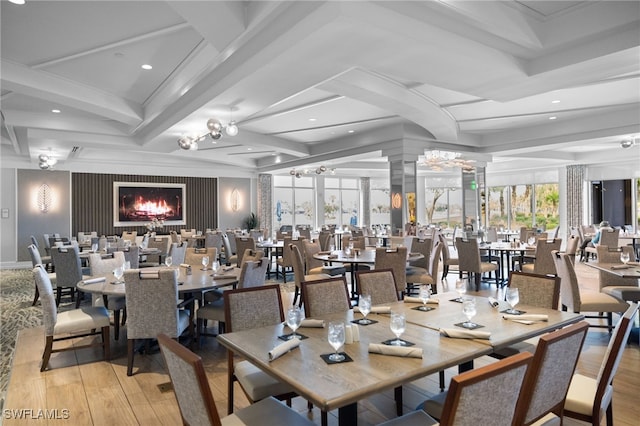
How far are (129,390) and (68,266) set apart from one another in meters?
3.29

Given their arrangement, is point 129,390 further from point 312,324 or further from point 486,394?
point 486,394

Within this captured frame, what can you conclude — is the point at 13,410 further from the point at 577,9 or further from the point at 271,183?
the point at 271,183

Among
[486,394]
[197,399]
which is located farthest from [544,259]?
[197,399]

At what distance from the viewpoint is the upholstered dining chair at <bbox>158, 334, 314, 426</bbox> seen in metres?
1.51

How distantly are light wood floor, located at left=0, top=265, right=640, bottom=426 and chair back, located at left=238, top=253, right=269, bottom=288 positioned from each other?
0.77m

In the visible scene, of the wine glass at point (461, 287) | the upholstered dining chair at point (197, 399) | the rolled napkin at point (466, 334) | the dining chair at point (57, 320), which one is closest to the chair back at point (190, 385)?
the upholstered dining chair at point (197, 399)

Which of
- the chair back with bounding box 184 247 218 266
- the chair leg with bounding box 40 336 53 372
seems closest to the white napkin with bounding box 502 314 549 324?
the chair leg with bounding box 40 336 53 372

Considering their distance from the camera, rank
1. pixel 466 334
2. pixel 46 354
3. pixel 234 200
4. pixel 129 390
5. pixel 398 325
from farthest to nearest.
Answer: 1. pixel 234 200
2. pixel 46 354
3. pixel 129 390
4. pixel 466 334
5. pixel 398 325

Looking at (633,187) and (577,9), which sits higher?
(577,9)

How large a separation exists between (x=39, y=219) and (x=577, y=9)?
13.3 meters

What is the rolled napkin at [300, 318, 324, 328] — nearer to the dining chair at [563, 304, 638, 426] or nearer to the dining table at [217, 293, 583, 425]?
the dining table at [217, 293, 583, 425]

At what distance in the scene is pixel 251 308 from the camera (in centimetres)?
293

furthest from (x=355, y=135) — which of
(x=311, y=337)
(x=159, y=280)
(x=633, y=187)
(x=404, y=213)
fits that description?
(x=633, y=187)

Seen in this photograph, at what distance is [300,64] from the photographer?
4406 millimetres
